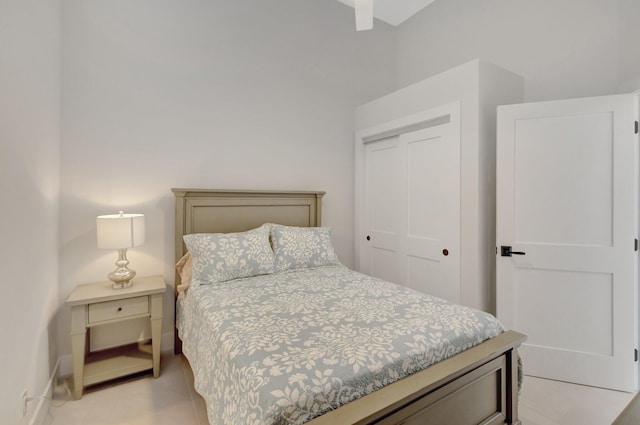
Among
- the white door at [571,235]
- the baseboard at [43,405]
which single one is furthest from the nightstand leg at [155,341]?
the white door at [571,235]

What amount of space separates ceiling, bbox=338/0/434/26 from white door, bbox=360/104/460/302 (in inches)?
65.9

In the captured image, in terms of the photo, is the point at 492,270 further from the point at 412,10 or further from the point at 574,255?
the point at 412,10

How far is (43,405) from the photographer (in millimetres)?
1830

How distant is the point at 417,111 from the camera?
Result: 2.97 m

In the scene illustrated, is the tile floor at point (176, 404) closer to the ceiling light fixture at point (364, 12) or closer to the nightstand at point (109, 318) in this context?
the nightstand at point (109, 318)

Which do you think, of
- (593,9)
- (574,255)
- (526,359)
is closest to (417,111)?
(593,9)

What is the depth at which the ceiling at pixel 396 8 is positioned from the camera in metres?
3.69

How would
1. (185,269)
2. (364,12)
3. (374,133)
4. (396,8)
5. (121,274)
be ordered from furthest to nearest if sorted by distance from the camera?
(396,8), (374,133), (185,269), (121,274), (364,12)

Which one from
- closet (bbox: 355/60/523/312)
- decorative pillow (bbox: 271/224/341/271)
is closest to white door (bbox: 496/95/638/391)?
closet (bbox: 355/60/523/312)

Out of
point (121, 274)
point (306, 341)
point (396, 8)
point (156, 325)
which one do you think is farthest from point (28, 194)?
point (396, 8)

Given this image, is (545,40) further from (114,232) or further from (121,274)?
(121,274)

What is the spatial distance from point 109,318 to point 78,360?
11.6 inches

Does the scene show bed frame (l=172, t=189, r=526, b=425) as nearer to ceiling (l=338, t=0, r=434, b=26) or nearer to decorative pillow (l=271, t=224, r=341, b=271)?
decorative pillow (l=271, t=224, r=341, b=271)

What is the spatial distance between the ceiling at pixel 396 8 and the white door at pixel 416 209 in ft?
5.49
